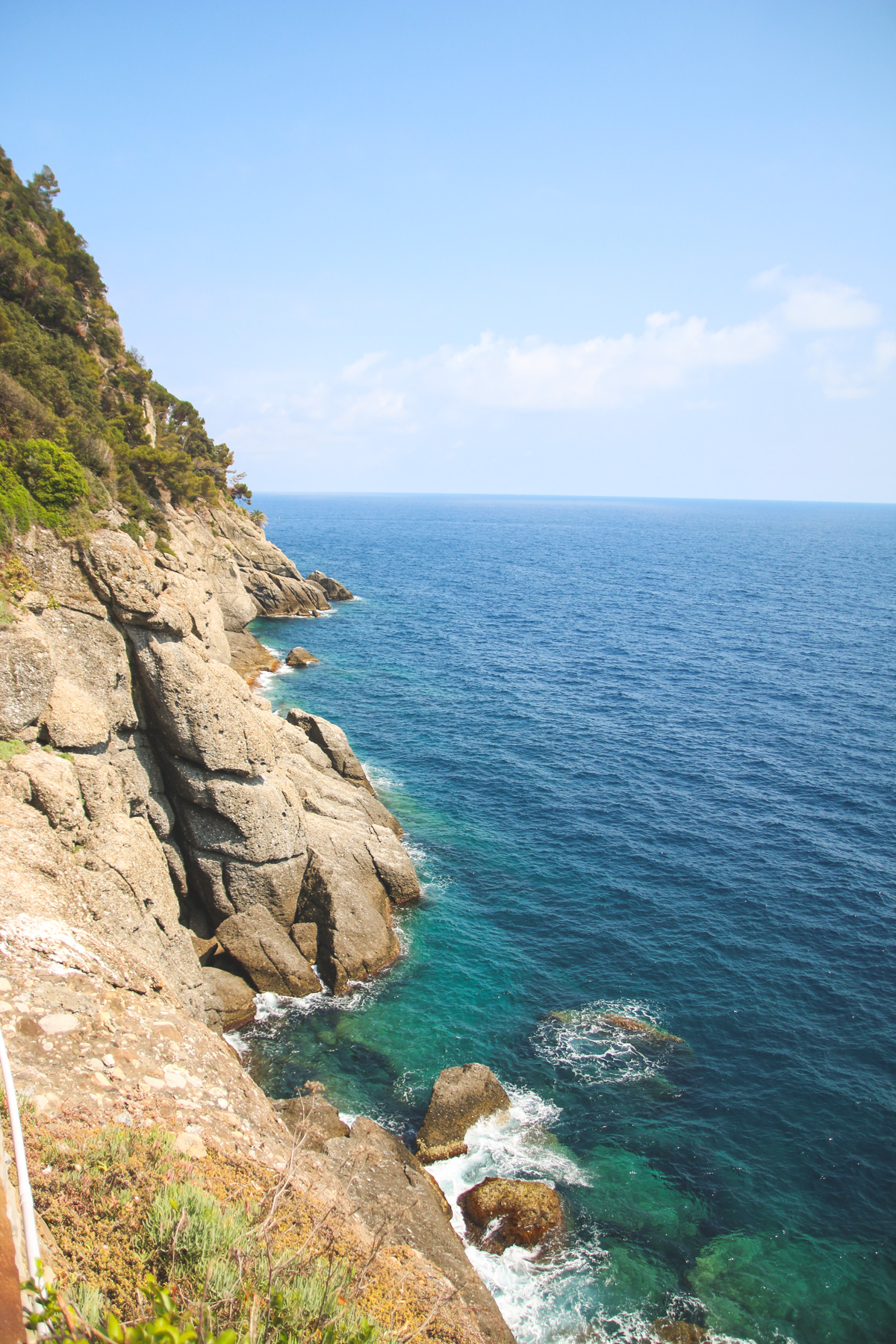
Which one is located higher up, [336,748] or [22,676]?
[22,676]

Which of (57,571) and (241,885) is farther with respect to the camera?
(241,885)

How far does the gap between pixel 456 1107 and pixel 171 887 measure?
12.8 metres

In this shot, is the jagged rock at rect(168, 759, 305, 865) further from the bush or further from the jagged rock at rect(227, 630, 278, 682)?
the jagged rock at rect(227, 630, 278, 682)

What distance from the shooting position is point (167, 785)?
2970cm

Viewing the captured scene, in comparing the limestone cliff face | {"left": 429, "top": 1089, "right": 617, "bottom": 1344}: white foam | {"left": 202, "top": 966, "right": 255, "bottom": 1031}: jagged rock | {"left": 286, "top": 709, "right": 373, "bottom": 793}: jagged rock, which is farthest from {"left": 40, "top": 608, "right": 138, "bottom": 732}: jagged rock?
{"left": 429, "top": 1089, "right": 617, "bottom": 1344}: white foam

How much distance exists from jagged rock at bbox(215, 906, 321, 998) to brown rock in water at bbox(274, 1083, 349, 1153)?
21.5 ft

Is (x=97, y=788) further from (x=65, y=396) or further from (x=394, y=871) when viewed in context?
(x=65, y=396)

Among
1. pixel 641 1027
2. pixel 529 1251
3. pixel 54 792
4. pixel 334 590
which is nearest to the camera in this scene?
pixel 529 1251

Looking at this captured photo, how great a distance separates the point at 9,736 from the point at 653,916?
29175 mm

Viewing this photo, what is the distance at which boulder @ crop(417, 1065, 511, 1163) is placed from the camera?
2252 cm

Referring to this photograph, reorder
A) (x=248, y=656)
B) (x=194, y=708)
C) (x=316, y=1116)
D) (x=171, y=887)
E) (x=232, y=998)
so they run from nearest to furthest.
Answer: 1. (x=316, y=1116)
2. (x=171, y=887)
3. (x=232, y=998)
4. (x=194, y=708)
5. (x=248, y=656)

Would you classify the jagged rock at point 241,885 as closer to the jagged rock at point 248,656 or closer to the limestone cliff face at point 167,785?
the limestone cliff face at point 167,785

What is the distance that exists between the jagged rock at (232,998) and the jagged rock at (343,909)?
3.69 metres

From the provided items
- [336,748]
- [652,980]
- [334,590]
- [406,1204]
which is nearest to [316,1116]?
[406,1204]
